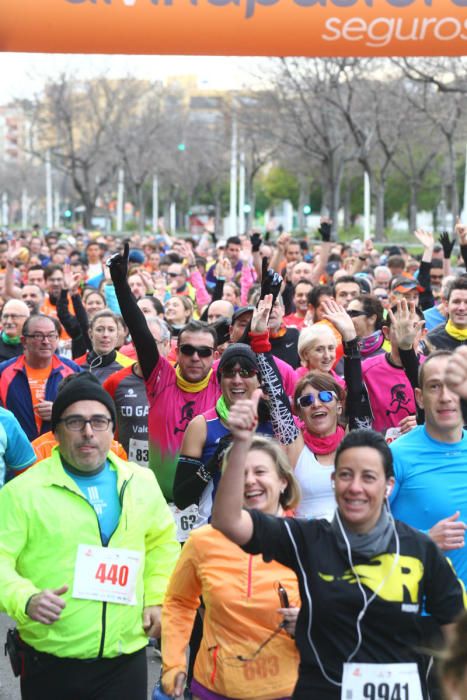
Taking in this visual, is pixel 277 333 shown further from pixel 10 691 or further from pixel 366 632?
pixel 366 632

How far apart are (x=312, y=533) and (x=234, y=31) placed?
5.87 meters

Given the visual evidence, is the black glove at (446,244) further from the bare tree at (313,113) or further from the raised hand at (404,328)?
the bare tree at (313,113)

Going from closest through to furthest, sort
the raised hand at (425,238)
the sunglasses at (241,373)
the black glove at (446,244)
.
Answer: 1. the sunglasses at (241,373)
2. the raised hand at (425,238)
3. the black glove at (446,244)

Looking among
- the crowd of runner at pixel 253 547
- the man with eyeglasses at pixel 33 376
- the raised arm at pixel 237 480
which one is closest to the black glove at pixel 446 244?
the man with eyeglasses at pixel 33 376

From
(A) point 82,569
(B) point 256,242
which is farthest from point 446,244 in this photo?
(A) point 82,569

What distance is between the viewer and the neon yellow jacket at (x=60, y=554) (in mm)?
4195

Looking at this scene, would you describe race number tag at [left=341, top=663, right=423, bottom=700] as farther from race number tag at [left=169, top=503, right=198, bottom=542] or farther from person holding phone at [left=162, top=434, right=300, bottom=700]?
race number tag at [left=169, top=503, right=198, bottom=542]

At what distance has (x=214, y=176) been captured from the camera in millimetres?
71062

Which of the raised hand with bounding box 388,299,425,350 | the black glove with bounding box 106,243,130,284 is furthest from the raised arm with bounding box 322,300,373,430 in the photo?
the black glove with bounding box 106,243,130,284

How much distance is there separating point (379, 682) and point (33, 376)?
15.8 feet

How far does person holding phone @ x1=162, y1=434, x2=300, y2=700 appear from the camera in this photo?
4.18 meters

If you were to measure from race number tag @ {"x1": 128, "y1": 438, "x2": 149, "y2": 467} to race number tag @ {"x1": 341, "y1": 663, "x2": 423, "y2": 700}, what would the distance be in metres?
3.87

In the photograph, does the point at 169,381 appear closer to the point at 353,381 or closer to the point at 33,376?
the point at 353,381

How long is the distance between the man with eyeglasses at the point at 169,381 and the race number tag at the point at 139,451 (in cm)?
68
